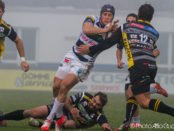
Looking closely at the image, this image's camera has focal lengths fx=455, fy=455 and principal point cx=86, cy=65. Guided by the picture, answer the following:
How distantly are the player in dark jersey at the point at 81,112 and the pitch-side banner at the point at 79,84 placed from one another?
70.0ft

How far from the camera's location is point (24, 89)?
99.7 feet

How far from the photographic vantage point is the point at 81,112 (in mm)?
8680

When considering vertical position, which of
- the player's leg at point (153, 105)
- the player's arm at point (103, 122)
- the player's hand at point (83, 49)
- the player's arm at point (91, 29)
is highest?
the player's arm at point (91, 29)

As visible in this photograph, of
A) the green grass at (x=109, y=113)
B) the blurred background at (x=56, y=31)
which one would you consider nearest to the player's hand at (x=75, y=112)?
the green grass at (x=109, y=113)

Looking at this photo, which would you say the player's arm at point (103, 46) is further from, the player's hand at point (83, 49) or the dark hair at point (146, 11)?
the dark hair at point (146, 11)

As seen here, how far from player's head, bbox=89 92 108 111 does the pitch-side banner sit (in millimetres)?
21749

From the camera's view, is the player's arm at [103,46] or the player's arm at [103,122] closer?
the player's arm at [103,46]

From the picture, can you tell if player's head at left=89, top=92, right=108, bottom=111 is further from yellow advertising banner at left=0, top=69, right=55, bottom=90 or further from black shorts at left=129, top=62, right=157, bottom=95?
yellow advertising banner at left=0, top=69, right=55, bottom=90

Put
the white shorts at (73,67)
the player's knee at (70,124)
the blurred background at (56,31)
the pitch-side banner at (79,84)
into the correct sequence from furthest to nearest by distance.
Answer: the blurred background at (56,31)
the pitch-side banner at (79,84)
the player's knee at (70,124)
the white shorts at (73,67)

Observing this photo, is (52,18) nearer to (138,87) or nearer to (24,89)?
(24,89)

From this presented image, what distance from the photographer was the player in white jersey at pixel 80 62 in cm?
797

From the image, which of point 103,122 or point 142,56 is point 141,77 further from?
point 103,122

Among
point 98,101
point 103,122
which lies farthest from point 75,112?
point 103,122

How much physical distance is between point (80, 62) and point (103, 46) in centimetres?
78
